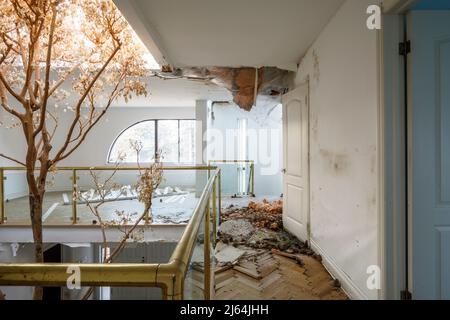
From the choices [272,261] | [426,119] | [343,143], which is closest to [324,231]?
[272,261]

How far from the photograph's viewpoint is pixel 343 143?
82.3 inches

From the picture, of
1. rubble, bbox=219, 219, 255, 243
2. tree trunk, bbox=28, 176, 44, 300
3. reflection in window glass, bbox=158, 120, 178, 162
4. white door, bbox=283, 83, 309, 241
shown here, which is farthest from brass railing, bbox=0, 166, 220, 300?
reflection in window glass, bbox=158, 120, 178, 162

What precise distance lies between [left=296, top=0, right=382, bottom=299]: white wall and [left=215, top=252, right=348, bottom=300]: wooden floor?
15cm

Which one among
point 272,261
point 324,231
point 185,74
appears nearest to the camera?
point 324,231

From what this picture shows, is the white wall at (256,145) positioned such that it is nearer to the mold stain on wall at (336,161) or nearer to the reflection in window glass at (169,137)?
the reflection in window glass at (169,137)

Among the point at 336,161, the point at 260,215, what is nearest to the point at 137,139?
the point at 260,215

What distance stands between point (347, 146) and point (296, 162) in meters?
1.25

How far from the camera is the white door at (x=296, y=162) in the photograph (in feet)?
9.90

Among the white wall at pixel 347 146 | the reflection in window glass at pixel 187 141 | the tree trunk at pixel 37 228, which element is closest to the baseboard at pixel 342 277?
the white wall at pixel 347 146

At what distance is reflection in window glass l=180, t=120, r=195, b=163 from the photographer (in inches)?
311

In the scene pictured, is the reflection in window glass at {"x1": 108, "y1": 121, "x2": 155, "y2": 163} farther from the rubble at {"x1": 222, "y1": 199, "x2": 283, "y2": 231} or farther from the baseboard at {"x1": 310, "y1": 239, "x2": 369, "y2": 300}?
the baseboard at {"x1": 310, "y1": 239, "x2": 369, "y2": 300}

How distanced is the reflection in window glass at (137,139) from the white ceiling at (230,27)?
183 inches

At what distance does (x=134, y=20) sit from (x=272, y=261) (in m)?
2.70

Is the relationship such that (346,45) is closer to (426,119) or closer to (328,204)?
(426,119)
